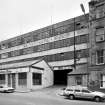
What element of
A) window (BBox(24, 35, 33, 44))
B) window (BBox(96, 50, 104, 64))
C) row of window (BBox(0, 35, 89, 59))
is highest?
window (BBox(24, 35, 33, 44))

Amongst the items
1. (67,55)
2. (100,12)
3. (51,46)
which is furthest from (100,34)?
(51,46)

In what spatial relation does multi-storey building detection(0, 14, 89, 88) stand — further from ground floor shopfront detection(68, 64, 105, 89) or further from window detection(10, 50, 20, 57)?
window detection(10, 50, 20, 57)

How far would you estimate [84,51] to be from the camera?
41.6m

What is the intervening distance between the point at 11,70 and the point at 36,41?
13.5 m

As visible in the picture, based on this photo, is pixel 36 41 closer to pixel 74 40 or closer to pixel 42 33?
pixel 42 33

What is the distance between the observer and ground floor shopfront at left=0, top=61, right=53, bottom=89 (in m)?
38.2

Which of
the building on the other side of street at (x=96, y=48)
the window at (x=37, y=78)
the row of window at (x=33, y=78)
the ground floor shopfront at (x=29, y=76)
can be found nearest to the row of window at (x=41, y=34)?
the ground floor shopfront at (x=29, y=76)

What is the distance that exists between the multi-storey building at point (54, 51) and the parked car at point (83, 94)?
8.22 m

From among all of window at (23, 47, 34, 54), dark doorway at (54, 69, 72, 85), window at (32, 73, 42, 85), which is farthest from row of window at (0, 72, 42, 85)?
window at (23, 47, 34, 54)

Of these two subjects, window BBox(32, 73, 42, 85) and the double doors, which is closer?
window BBox(32, 73, 42, 85)

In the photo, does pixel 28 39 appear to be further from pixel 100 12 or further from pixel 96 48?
pixel 96 48

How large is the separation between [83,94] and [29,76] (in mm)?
15624

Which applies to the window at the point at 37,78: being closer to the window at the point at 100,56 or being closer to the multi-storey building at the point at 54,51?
the multi-storey building at the point at 54,51

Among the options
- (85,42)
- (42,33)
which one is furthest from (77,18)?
(42,33)
